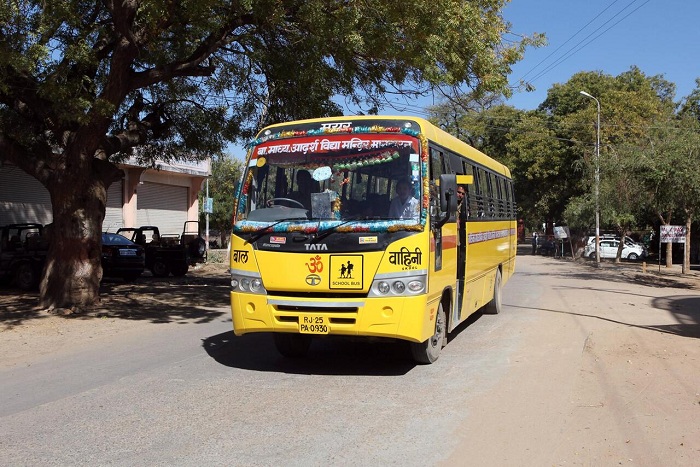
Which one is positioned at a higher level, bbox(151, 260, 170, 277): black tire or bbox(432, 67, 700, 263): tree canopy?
bbox(432, 67, 700, 263): tree canopy

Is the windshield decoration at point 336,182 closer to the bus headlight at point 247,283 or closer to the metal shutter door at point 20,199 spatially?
the bus headlight at point 247,283

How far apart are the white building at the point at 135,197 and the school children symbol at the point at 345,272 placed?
14400 mm

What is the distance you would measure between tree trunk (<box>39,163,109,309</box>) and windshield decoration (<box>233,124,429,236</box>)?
6.79m

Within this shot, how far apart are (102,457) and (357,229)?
11.1 feet

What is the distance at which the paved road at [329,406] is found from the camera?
5074mm

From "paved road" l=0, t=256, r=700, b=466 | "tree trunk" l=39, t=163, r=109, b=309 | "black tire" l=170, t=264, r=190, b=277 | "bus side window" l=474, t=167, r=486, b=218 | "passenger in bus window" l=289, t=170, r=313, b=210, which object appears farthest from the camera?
"black tire" l=170, t=264, r=190, b=277

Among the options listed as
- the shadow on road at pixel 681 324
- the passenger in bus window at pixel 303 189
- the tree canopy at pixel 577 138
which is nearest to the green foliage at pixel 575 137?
the tree canopy at pixel 577 138

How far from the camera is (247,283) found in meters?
7.45

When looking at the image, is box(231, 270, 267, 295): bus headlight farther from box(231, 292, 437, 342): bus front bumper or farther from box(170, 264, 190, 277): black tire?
box(170, 264, 190, 277): black tire

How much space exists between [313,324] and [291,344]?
1.30 meters

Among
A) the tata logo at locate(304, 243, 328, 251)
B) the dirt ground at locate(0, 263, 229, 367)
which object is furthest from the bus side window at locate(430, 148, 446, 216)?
the dirt ground at locate(0, 263, 229, 367)

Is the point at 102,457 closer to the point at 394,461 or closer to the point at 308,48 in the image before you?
the point at 394,461

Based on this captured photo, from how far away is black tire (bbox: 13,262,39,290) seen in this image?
17.9m

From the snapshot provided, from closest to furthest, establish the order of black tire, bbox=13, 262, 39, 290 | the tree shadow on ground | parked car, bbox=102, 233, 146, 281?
the tree shadow on ground, black tire, bbox=13, 262, 39, 290, parked car, bbox=102, 233, 146, 281
